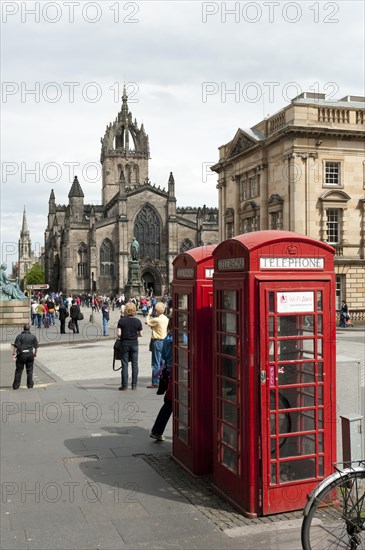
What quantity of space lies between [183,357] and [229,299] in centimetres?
137

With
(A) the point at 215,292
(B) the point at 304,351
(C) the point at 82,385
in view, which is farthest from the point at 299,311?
(C) the point at 82,385

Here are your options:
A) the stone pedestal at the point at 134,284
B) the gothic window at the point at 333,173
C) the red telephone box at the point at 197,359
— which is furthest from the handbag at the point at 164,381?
the stone pedestal at the point at 134,284

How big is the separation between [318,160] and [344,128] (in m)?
2.38

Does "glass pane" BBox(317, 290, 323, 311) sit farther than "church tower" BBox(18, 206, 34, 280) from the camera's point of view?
No

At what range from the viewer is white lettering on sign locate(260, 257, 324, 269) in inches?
211

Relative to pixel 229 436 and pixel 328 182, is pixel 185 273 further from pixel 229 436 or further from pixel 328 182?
pixel 328 182

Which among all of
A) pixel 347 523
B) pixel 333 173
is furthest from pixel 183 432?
pixel 333 173

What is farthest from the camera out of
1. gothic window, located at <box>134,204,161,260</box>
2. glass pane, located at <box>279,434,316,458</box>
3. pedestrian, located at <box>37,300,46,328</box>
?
gothic window, located at <box>134,204,161,260</box>

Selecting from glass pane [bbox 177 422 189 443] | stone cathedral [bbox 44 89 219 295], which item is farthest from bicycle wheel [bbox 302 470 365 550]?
stone cathedral [bbox 44 89 219 295]

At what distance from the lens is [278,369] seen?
5410mm

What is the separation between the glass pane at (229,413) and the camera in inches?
221

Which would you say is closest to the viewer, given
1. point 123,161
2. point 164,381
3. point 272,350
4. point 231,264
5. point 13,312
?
point 272,350

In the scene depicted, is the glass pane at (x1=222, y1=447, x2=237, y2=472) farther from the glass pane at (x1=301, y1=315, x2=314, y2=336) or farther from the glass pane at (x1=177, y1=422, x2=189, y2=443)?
the glass pane at (x1=301, y1=315, x2=314, y2=336)

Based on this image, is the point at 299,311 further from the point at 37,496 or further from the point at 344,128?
the point at 344,128
